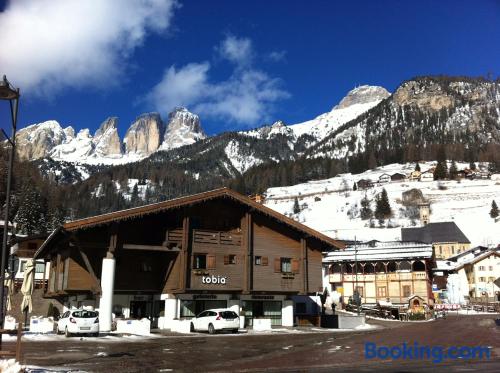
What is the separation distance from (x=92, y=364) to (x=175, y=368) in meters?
3.02

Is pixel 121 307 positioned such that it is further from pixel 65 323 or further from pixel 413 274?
pixel 413 274

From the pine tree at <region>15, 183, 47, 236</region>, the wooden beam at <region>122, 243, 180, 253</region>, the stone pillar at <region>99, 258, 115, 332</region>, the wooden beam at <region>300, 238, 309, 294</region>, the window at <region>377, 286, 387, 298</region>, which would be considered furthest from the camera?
the pine tree at <region>15, 183, 47, 236</region>

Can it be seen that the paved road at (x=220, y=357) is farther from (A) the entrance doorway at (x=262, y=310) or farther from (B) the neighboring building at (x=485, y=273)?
(B) the neighboring building at (x=485, y=273)

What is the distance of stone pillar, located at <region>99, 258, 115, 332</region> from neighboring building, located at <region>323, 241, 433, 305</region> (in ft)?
144

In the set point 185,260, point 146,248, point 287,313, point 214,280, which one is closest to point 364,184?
point 287,313

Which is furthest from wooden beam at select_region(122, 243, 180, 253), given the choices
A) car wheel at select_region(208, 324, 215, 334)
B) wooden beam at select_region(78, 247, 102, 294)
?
car wheel at select_region(208, 324, 215, 334)

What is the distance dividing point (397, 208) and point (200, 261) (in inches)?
5468

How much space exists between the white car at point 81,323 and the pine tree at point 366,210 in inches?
5415

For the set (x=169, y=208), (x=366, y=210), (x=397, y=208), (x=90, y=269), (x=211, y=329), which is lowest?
(x=211, y=329)

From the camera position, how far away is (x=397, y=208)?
559 ft

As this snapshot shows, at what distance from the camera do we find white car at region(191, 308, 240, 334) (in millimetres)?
35500

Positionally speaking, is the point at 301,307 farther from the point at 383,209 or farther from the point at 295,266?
the point at 383,209

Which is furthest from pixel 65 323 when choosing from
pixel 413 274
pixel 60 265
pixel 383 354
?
pixel 413 274

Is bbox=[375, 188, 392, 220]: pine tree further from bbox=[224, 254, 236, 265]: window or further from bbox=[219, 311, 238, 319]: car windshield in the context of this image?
bbox=[219, 311, 238, 319]: car windshield
